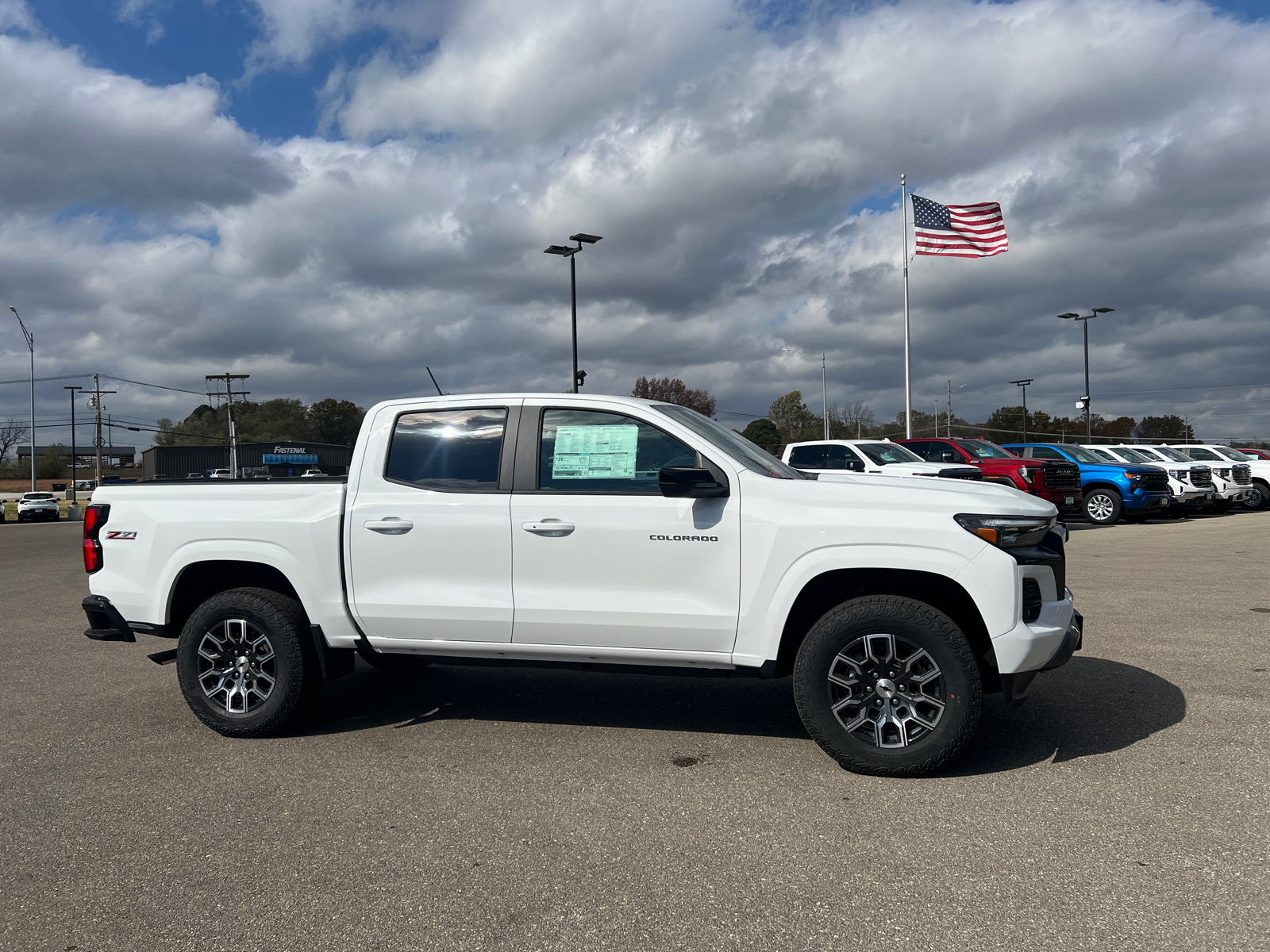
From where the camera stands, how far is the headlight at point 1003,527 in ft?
13.6

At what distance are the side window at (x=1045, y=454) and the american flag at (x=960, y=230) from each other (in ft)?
17.2

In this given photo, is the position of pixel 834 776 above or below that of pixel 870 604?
below

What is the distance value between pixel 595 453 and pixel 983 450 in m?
18.4

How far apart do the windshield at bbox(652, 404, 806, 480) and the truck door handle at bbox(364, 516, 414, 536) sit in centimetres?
145

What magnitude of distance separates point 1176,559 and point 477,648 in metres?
11.5

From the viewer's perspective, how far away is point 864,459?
1784 centimetres

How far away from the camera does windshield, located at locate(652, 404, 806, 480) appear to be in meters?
4.73

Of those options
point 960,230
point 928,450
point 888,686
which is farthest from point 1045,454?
point 888,686

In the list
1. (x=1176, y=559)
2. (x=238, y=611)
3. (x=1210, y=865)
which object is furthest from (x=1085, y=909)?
(x=1176, y=559)

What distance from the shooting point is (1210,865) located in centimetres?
332

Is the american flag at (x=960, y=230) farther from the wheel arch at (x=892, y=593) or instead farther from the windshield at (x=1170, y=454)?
the wheel arch at (x=892, y=593)

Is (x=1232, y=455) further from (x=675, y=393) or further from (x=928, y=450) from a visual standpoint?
(x=675, y=393)

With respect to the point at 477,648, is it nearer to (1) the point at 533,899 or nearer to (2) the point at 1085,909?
(1) the point at 533,899

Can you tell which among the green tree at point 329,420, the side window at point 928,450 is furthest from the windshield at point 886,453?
the green tree at point 329,420
